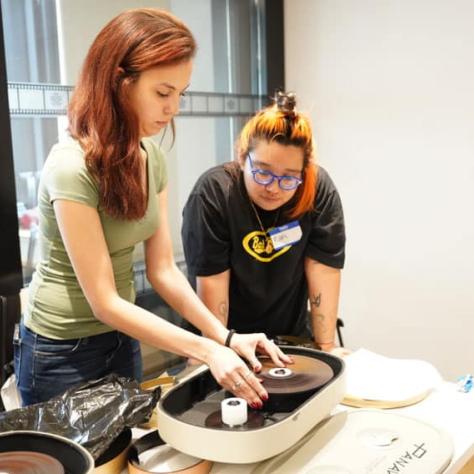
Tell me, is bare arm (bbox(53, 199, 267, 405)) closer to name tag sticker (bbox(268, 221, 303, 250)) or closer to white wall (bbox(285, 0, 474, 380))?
name tag sticker (bbox(268, 221, 303, 250))

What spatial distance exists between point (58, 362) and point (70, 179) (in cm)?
41

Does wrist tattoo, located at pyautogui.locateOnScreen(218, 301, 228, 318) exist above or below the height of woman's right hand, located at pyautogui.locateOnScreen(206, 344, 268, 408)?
below

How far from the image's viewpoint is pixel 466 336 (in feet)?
8.23

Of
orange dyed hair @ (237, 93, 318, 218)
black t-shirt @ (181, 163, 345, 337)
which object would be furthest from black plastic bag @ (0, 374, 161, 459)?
orange dyed hair @ (237, 93, 318, 218)

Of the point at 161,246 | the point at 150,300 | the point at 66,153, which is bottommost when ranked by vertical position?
the point at 150,300

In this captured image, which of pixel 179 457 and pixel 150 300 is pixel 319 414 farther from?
pixel 150 300

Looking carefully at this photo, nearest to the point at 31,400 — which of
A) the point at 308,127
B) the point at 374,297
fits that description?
the point at 308,127

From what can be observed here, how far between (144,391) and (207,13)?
1.95m

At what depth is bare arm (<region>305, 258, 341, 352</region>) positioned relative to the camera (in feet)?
5.69

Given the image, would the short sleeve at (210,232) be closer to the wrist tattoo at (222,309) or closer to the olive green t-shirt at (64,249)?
the wrist tattoo at (222,309)

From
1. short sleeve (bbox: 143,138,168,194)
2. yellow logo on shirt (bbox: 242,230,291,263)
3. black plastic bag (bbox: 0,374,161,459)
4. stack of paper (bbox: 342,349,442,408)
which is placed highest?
short sleeve (bbox: 143,138,168,194)

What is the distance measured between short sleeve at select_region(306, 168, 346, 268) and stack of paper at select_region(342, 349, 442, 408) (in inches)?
12.2

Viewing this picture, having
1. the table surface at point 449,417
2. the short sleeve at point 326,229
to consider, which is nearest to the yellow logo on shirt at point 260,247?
the short sleeve at point 326,229

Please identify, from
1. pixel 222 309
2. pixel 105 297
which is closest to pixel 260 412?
pixel 105 297
